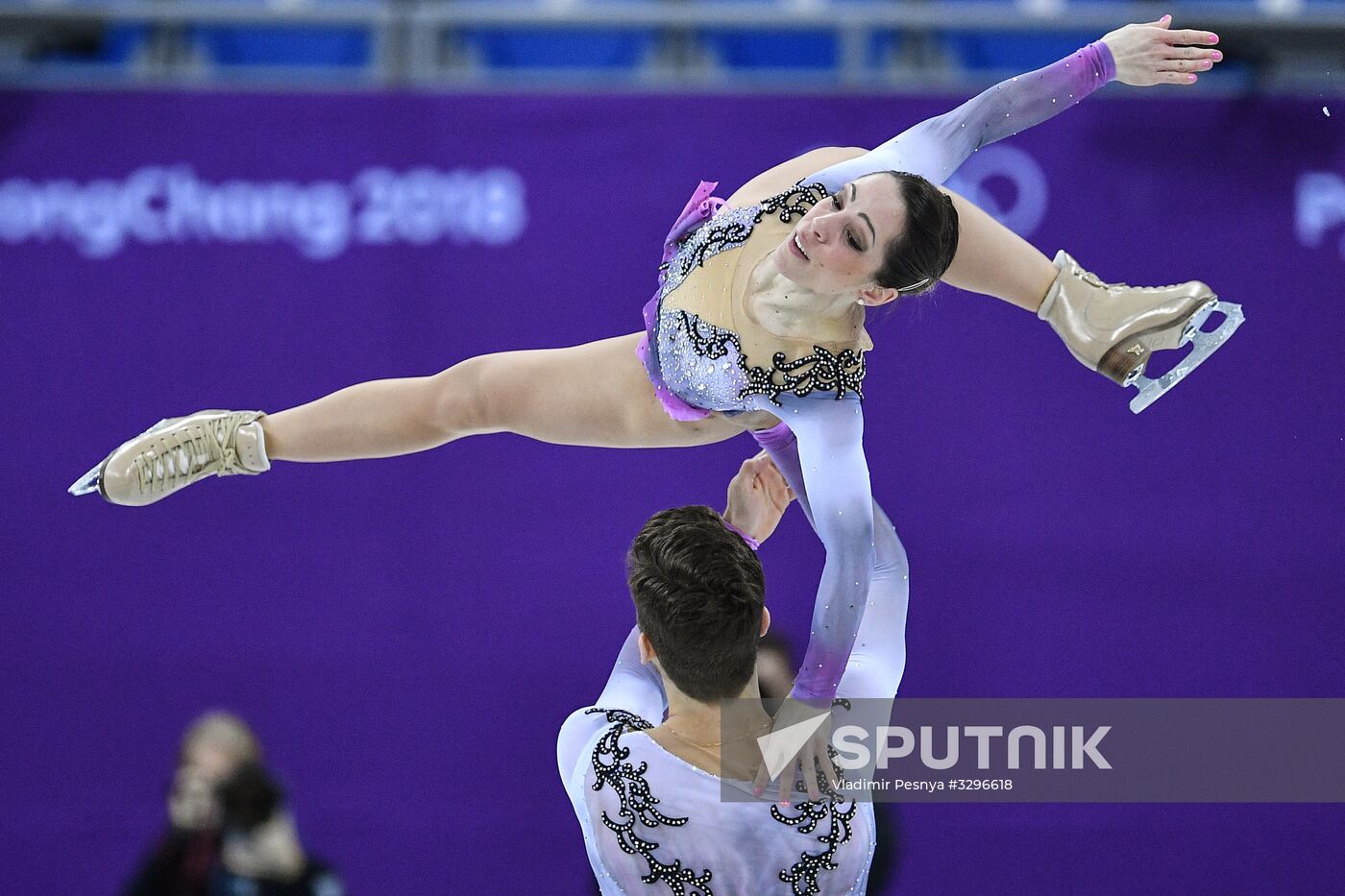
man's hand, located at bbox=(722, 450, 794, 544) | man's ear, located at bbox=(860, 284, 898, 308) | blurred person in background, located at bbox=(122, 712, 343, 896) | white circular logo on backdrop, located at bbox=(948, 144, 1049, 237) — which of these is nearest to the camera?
man's ear, located at bbox=(860, 284, 898, 308)

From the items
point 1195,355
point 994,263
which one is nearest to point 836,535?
point 994,263

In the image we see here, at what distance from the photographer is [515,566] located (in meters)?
4.78

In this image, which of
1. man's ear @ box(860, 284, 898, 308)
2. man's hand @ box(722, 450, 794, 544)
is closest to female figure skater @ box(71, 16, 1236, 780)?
man's ear @ box(860, 284, 898, 308)

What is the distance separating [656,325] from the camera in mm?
3008

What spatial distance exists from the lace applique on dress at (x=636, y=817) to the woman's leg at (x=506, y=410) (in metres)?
0.95

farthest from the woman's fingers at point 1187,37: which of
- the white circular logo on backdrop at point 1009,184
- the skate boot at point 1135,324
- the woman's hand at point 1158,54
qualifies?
the white circular logo on backdrop at point 1009,184

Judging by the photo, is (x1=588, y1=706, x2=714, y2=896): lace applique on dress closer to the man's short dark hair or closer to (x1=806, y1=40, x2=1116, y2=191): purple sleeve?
the man's short dark hair

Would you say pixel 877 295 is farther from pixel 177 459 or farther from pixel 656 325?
pixel 177 459

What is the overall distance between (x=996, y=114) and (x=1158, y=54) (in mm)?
347

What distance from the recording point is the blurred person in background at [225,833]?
444 centimetres

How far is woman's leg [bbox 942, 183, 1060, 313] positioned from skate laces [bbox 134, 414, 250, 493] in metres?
1.53

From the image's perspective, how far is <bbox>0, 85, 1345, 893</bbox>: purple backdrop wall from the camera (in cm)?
470

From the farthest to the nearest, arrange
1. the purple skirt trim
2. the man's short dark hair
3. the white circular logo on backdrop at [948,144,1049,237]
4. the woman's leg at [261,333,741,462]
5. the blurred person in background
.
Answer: the white circular logo on backdrop at [948,144,1049,237]
the blurred person in background
the woman's leg at [261,333,741,462]
the purple skirt trim
the man's short dark hair

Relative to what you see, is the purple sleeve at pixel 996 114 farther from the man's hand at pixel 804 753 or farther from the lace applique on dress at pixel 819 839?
the lace applique on dress at pixel 819 839
